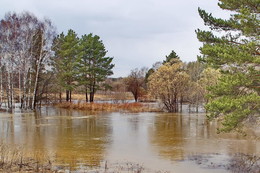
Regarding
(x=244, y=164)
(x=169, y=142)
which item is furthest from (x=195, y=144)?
(x=244, y=164)

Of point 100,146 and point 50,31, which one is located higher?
point 50,31

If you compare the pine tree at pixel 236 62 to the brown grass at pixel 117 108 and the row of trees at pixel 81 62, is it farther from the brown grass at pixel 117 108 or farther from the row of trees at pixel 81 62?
the row of trees at pixel 81 62

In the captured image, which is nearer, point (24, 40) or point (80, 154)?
point (80, 154)

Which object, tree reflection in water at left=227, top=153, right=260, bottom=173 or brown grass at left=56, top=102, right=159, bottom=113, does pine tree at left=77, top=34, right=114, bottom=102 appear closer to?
brown grass at left=56, top=102, right=159, bottom=113

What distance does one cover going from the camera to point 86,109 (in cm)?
3222

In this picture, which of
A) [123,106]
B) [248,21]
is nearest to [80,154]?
[248,21]

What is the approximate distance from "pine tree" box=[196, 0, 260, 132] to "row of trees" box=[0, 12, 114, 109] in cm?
2384

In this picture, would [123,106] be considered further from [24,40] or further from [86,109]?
[24,40]

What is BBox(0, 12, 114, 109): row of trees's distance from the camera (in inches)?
1133

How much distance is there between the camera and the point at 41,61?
32750mm

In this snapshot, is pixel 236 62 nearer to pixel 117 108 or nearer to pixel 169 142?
pixel 169 142

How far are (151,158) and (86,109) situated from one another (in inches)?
909

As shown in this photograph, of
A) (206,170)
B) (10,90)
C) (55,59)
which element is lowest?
(206,170)

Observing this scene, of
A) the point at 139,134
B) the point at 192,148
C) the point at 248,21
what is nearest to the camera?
the point at 248,21
